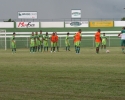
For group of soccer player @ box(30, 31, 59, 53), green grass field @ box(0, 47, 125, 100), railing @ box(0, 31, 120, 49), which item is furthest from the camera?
railing @ box(0, 31, 120, 49)

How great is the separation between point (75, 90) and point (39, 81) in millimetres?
2203

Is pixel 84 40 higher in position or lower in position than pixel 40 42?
lower

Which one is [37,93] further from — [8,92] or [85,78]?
[85,78]

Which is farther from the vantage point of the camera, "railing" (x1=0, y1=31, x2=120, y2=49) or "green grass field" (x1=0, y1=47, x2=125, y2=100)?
"railing" (x1=0, y1=31, x2=120, y2=49)

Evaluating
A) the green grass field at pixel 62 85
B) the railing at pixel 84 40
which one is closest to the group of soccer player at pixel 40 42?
the railing at pixel 84 40

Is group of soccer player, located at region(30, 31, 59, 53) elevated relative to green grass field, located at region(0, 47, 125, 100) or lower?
elevated

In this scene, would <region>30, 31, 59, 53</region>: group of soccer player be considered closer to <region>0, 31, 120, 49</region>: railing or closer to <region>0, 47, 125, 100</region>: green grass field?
<region>0, 31, 120, 49</region>: railing

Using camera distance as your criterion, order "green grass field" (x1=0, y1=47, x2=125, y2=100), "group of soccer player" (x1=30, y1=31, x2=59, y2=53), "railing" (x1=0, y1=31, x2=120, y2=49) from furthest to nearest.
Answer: "railing" (x1=0, y1=31, x2=120, y2=49)
"group of soccer player" (x1=30, y1=31, x2=59, y2=53)
"green grass field" (x1=0, y1=47, x2=125, y2=100)

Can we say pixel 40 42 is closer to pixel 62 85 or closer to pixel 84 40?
pixel 84 40

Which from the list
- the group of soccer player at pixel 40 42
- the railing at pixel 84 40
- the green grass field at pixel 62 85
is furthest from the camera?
the railing at pixel 84 40

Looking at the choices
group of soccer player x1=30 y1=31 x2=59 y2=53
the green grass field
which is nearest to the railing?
group of soccer player x1=30 y1=31 x2=59 y2=53

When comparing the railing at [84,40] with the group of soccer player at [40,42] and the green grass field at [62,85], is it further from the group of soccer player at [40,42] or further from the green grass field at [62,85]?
the green grass field at [62,85]

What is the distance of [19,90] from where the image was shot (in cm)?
1189

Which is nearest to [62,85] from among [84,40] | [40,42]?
[40,42]
